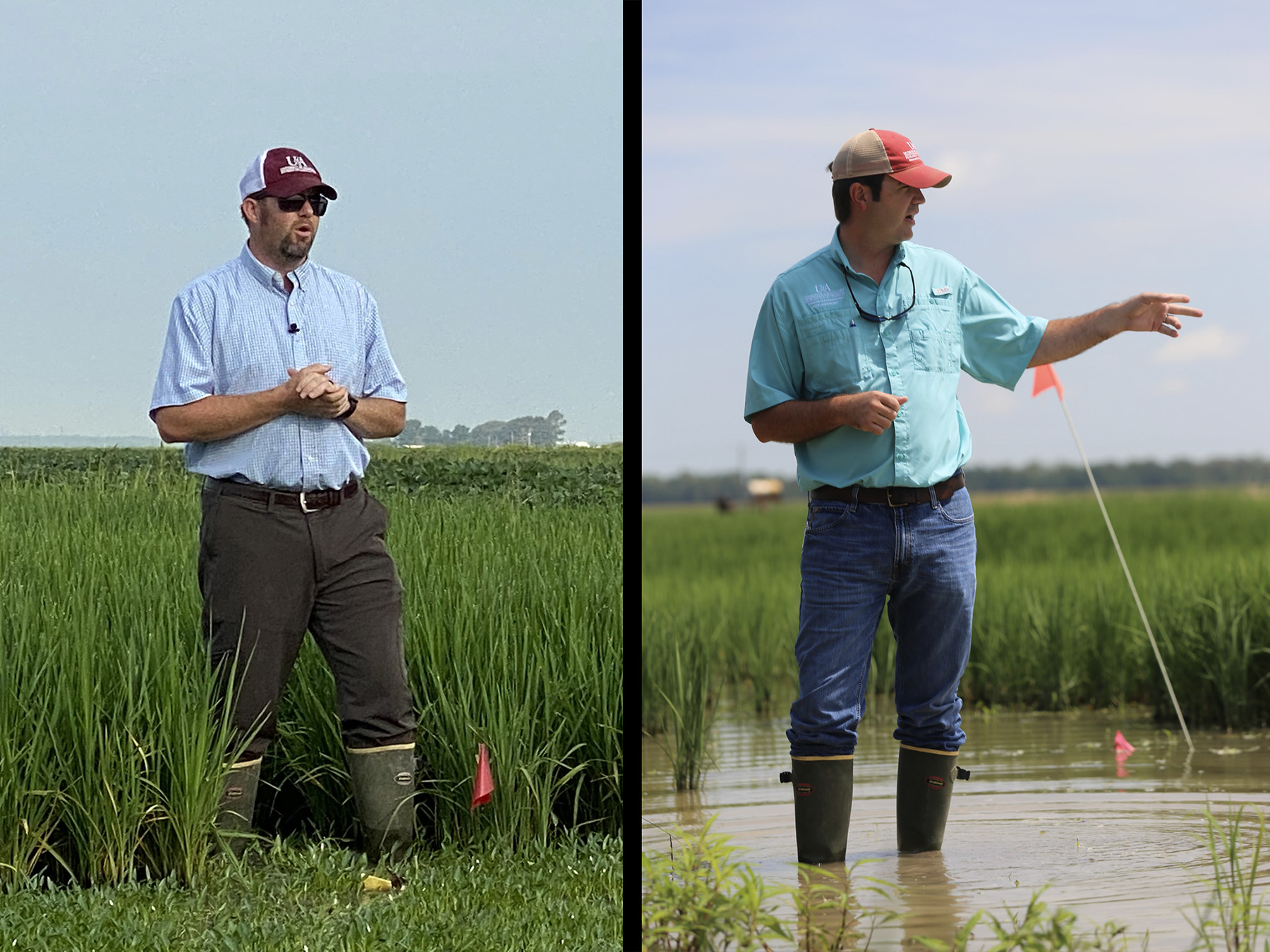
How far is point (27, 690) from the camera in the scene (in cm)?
510

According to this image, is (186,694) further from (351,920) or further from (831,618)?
(831,618)

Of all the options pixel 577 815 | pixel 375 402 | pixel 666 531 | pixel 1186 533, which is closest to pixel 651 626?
pixel 577 815

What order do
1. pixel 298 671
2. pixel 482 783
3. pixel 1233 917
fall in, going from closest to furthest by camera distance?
pixel 1233 917
pixel 482 783
pixel 298 671

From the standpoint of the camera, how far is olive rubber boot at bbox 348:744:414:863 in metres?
5.12

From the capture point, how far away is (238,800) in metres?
4.99

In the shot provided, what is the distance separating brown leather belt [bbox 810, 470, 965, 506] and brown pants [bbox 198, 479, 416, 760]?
4.98ft

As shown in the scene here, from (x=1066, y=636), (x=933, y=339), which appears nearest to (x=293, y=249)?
(x=933, y=339)

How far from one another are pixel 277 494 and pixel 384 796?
1.06 m

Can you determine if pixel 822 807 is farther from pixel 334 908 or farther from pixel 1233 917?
pixel 334 908

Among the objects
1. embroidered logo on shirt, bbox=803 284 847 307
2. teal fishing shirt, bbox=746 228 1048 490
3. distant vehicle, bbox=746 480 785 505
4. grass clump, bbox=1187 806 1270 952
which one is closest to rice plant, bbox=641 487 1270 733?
teal fishing shirt, bbox=746 228 1048 490

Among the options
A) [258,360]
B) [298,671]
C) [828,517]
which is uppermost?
[258,360]

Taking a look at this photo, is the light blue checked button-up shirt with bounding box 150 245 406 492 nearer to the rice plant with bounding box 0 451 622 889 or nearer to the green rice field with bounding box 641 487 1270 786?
the rice plant with bounding box 0 451 622 889

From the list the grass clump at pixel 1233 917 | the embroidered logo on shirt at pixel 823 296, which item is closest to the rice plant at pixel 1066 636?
the embroidered logo on shirt at pixel 823 296

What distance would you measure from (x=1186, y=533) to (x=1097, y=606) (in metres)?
9.41
